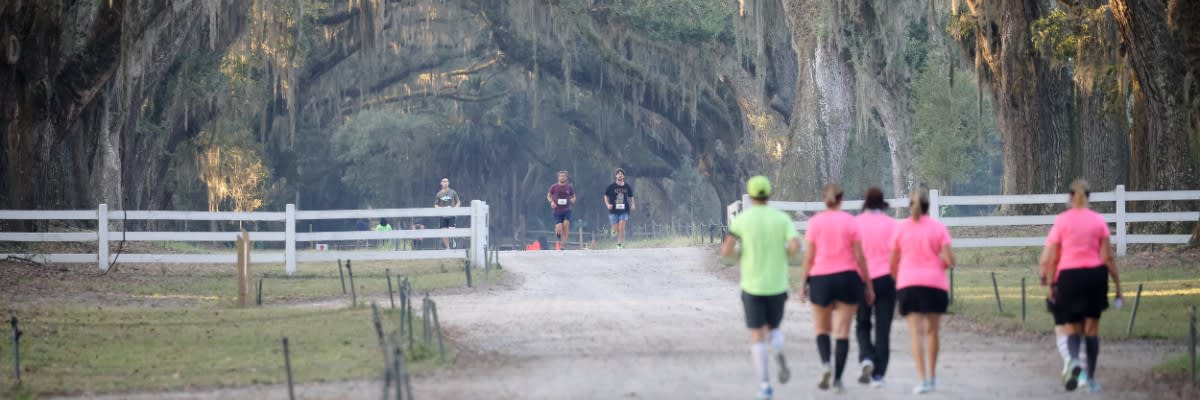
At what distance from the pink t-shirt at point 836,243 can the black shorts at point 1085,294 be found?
152 centimetres

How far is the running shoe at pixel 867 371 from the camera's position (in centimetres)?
1164

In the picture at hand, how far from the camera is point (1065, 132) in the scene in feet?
93.8

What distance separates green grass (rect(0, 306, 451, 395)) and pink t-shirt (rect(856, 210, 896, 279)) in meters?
3.72

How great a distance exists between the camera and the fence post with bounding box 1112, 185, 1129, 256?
23945 millimetres

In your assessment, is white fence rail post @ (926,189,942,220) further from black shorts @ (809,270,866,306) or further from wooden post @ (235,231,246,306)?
black shorts @ (809,270,866,306)

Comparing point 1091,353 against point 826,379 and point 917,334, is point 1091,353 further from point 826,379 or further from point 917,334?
point 826,379

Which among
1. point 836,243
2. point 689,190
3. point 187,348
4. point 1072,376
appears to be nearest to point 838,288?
point 836,243

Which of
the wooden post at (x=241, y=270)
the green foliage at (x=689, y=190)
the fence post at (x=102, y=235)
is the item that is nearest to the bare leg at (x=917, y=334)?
the wooden post at (x=241, y=270)

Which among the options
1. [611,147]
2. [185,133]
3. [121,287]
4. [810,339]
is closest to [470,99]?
[611,147]

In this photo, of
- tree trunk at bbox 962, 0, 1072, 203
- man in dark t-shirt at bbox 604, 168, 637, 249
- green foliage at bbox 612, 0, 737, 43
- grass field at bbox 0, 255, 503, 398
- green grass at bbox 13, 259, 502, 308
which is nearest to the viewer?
grass field at bbox 0, 255, 503, 398

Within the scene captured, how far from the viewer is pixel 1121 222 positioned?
24094 mm

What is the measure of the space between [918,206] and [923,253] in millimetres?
347

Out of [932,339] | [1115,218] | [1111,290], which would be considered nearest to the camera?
[932,339]

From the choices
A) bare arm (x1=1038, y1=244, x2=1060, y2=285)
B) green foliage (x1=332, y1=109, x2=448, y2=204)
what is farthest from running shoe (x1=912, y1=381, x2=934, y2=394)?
green foliage (x1=332, y1=109, x2=448, y2=204)
